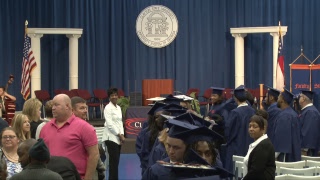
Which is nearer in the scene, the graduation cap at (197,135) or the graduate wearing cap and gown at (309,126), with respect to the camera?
the graduation cap at (197,135)

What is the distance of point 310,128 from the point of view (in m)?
8.43

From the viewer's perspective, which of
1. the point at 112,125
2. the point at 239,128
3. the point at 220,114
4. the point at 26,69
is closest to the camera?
the point at 239,128

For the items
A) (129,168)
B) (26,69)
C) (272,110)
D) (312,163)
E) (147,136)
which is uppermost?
(26,69)

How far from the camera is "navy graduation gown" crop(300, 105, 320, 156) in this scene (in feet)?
27.7

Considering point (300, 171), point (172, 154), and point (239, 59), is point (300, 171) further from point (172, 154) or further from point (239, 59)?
point (239, 59)

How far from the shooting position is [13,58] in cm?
2000

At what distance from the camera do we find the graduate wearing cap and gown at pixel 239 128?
7898mm

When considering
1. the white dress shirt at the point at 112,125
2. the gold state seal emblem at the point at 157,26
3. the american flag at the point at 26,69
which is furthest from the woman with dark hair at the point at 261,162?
the gold state seal emblem at the point at 157,26

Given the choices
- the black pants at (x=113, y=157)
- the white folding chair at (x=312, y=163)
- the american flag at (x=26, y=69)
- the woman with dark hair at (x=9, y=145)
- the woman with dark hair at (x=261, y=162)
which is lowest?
the black pants at (x=113, y=157)

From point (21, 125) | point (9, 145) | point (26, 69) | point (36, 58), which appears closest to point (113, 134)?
point (21, 125)

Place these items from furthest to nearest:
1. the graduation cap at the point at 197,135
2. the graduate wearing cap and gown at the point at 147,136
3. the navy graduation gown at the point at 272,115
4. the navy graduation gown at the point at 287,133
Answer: the navy graduation gown at the point at 272,115 < the navy graduation gown at the point at 287,133 < the graduate wearing cap and gown at the point at 147,136 < the graduation cap at the point at 197,135

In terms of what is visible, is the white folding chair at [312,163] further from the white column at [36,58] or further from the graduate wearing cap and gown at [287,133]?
the white column at [36,58]

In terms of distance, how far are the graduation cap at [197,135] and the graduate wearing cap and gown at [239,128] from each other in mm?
4342

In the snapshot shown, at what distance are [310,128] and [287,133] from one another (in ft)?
4.20
